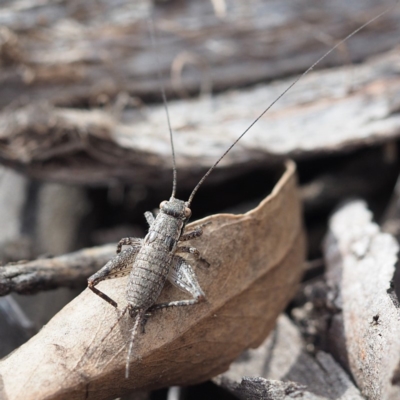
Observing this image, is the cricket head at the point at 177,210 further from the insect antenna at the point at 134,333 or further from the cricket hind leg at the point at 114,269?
the insect antenna at the point at 134,333

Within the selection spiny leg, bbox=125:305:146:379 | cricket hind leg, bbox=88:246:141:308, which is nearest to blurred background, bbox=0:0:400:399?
cricket hind leg, bbox=88:246:141:308

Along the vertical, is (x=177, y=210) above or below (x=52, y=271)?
above

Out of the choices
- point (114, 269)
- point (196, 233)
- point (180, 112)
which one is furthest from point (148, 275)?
point (180, 112)

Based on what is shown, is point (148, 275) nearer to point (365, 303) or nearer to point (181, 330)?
point (181, 330)

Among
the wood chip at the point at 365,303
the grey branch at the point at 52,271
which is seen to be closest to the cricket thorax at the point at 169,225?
the grey branch at the point at 52,271

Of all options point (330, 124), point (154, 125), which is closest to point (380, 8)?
point (330, 124)

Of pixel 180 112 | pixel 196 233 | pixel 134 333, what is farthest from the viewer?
pixel 180 112

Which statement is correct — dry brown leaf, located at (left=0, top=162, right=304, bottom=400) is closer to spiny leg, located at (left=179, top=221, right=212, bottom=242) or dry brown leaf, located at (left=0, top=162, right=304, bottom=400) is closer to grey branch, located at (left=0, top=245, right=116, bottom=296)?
spiny leg, located at (left=179, top=221, right=212, bottom=242)

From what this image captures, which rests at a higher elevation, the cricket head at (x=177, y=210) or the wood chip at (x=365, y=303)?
the cricket head at (x=177, y=210)
